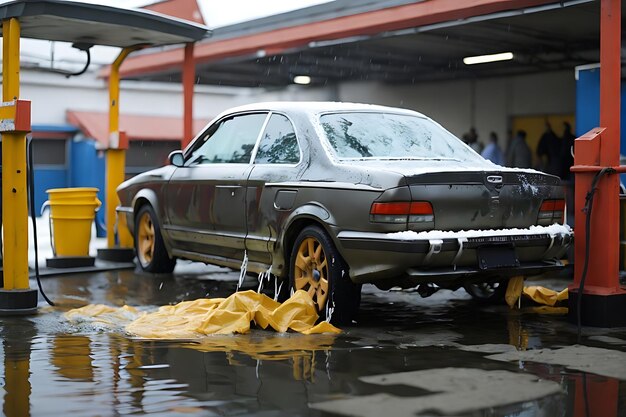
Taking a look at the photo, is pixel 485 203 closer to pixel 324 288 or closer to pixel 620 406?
pixel 324 288

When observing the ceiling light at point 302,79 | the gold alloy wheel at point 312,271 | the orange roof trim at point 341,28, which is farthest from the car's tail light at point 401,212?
the ceiling light at point 302,79

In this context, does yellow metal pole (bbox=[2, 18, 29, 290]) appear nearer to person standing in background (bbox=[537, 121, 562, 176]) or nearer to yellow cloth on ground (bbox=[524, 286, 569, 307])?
yellow cloth on ground (bbox=[524, 286, 569, 307])

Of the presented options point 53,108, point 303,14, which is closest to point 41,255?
point 303,14

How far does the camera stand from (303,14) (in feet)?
52.2

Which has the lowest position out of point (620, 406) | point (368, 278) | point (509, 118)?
point (620, 406)

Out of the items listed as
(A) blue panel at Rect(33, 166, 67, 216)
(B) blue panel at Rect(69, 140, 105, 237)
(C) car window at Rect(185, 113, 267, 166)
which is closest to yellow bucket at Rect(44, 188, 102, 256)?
(C) car window at Rect(185, 113, 267, 166)

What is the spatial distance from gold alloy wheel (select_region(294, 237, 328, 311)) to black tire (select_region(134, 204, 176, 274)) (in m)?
2.99

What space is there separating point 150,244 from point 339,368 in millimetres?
5367

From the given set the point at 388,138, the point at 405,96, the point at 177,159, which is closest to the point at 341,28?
the point at 177,159

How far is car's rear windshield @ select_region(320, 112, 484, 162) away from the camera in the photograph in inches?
306

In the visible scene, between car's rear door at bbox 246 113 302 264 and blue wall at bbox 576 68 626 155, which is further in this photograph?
blue wall at bbox 576 68 626 155

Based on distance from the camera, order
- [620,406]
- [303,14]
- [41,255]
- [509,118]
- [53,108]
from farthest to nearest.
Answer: [53,108]
[509,118]
[303,14]
[41,255]
[620,406]

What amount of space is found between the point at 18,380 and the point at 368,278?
8.56 feet

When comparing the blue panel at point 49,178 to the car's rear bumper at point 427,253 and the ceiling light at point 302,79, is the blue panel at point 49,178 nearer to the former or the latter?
the ceiling light at point 302,79
